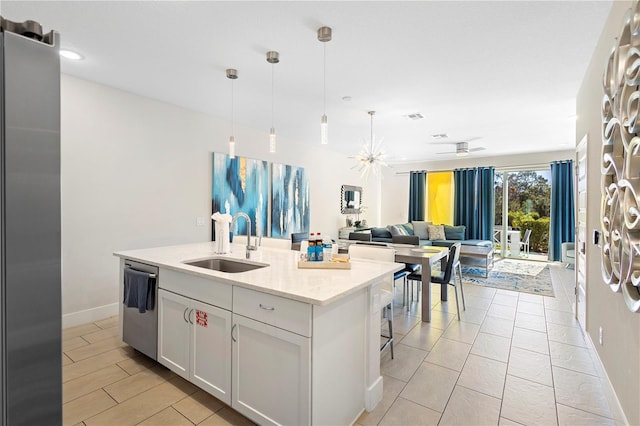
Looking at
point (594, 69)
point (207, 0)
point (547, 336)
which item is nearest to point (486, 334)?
point (547, 336)

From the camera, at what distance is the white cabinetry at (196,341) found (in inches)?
75.9

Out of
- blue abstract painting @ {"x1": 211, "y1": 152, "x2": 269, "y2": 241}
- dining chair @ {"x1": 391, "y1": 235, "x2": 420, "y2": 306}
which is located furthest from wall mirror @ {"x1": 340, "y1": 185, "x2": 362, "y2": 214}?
dining chair @ {"x1": 391, "y1": 235, "x2": 420, "y2": 306}

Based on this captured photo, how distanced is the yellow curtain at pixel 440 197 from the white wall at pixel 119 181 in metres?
6.24

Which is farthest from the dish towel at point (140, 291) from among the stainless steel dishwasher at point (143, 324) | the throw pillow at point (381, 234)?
the throw pillow at point (381, 234)

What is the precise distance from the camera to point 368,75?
3.16m

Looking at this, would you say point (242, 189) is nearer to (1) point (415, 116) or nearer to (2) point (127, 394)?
(1) point (415, 116)

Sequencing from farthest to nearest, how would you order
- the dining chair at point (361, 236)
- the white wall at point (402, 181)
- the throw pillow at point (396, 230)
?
the white wall at point (402, 181) < the throw pillow at point (396, 230) < the dining chair at point (361, 236)

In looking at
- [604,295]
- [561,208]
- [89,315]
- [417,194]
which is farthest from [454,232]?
[89,315]

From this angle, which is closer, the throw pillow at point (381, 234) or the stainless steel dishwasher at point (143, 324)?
the stainless steel dishwasher at point (143, 324)

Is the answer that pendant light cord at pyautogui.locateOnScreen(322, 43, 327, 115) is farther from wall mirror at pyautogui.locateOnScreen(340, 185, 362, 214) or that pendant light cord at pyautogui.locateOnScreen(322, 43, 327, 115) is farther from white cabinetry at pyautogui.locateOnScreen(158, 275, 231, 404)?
wall mirror at pyautogui.locateOnScreen(340, 185, 362, 214)

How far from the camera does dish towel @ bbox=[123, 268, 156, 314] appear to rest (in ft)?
7.83

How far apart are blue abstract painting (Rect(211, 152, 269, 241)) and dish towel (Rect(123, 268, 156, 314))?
223 centimetres

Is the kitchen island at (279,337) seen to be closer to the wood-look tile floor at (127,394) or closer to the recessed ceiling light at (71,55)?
the wood-look tile floor at (127,394)

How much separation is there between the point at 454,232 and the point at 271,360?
717 centimetres
